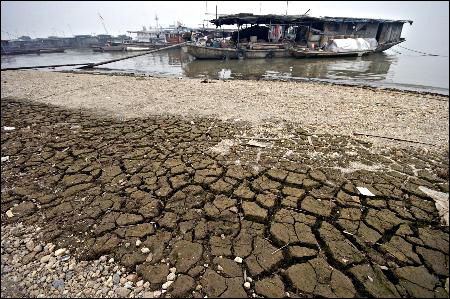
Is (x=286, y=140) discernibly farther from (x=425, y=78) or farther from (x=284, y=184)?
(x=425, y=78)

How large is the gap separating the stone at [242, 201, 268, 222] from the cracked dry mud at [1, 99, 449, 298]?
0.06 ft

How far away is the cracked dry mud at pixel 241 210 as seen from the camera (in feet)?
7.33

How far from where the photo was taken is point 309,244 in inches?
101

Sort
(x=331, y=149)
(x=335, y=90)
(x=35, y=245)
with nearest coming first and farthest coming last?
(x=35, y=245)
(x=331, y=149)
(x=335, y=90)

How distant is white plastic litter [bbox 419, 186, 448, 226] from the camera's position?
3.00 m

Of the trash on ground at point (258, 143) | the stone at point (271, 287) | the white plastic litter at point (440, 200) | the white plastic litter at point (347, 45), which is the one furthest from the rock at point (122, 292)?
the white plastic litter at point (347, 45)

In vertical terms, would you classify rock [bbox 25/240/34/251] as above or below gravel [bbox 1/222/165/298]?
above

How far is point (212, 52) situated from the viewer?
24906mm

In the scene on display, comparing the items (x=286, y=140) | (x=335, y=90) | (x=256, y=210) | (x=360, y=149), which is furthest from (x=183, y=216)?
(x=335, y=90)

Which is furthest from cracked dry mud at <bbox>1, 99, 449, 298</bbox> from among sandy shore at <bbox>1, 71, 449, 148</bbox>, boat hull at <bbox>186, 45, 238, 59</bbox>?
boat hull at <bbox>186, 45, 238, 59</bbox>

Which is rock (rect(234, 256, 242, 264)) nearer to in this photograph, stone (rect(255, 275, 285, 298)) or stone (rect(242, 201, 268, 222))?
stone (rect(255, 275, 285, 298))

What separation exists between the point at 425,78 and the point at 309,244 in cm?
1711

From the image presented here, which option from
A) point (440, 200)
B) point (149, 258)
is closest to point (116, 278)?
point (149, 258)

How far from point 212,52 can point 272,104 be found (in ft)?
64.9
